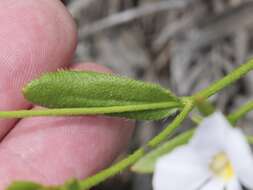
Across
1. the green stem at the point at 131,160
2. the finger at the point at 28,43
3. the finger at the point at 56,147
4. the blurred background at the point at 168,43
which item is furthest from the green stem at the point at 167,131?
the blurred background at the point at 168,43

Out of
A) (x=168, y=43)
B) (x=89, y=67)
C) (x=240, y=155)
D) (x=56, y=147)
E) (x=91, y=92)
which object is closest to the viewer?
(x=240, y=155)

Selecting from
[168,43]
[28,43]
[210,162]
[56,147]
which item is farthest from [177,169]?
[168,43]

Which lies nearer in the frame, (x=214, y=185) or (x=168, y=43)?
(x=214, y=185)

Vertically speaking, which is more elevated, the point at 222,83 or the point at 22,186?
the point at 222,83

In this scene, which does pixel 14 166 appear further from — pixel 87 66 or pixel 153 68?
pixel 153 68

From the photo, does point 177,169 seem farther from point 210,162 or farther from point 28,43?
point 28,43

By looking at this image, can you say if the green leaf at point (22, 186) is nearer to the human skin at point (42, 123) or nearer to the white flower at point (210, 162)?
the white flower at point (210, 162)

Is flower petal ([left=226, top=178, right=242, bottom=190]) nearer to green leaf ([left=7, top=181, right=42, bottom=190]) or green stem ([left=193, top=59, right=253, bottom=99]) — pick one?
green stem ([left=193, top=59, right=253, bottom=99])

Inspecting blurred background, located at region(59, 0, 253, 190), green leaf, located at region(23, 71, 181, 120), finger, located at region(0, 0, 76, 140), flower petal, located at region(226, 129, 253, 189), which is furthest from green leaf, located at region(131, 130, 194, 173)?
blurred background, located at region(59, 0, 253, 190)
